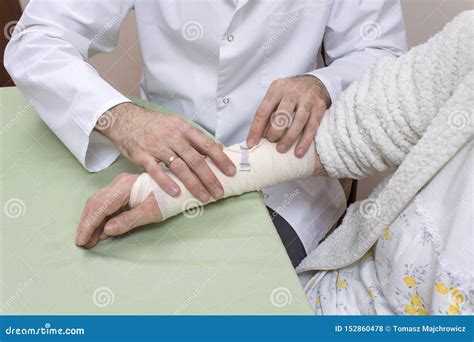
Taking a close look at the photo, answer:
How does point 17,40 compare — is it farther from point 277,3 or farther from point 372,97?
point 372,97

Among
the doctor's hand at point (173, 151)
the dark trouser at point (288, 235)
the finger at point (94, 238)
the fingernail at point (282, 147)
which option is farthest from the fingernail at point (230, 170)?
the dark trouser at point (288, 235)

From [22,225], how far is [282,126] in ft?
1.45

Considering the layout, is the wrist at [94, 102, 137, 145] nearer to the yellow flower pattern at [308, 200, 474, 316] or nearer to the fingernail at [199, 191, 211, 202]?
the fingernail at [199, 191, 211, 202]

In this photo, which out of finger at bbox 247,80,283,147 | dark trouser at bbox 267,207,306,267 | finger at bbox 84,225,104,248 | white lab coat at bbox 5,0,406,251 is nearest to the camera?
finger at bbox 84,225,104,248

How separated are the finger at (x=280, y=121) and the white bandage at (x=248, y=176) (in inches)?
0.8

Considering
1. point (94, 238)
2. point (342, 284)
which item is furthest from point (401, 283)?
point (94, 238)

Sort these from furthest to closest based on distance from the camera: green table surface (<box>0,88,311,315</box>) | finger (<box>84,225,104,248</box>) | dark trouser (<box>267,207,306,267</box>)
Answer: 1. dark trouser (<box>267,207,306,267</box>)
2. finger (<box>84,225,104,248</box>)
3. green table surface (<box>0,88,311,315</box>)

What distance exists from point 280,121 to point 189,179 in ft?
0.62

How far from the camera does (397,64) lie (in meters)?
0.89

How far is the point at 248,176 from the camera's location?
867 millimetres

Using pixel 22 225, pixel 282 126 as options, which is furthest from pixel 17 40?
pixel 282 126

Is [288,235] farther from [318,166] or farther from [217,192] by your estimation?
[217,192]

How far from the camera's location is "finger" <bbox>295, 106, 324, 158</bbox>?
918 mm

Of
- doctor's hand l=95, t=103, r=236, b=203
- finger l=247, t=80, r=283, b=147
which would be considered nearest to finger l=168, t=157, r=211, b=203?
doctor's hand l=95, t=103, r=236, b=203
